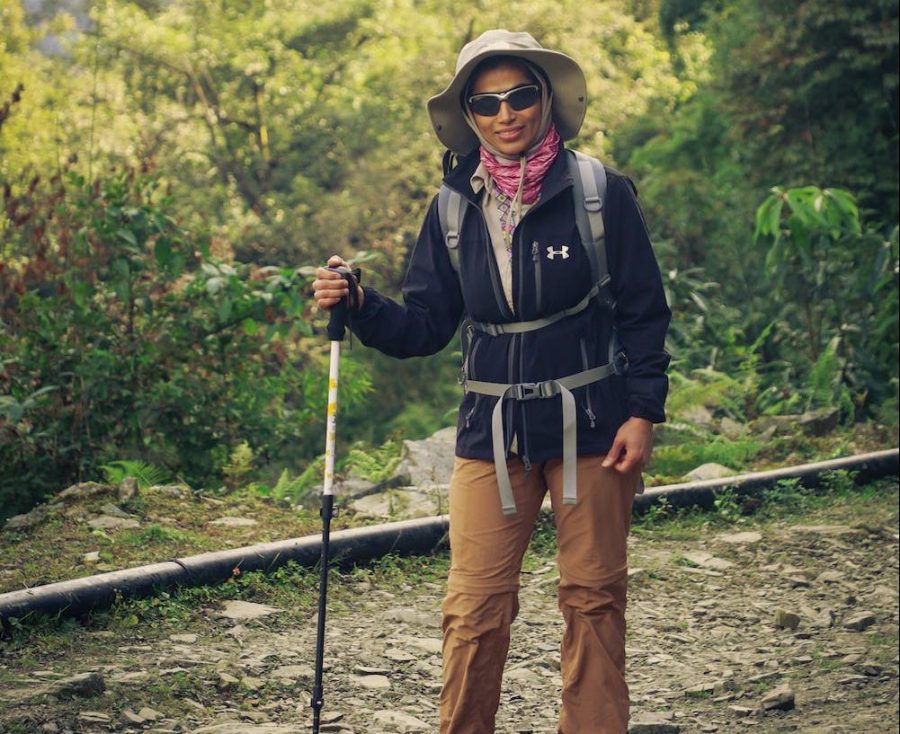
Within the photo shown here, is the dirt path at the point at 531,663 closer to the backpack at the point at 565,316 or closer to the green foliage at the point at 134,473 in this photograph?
the backpack at the point at 565,316

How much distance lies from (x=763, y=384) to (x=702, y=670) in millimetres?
7415

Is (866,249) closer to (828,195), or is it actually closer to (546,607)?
(828,195)

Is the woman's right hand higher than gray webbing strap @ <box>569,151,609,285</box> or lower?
lower

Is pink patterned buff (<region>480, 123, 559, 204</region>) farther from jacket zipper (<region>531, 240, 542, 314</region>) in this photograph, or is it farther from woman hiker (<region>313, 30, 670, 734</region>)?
jacket zipper (<region>531, 240, 542, 314</region>)

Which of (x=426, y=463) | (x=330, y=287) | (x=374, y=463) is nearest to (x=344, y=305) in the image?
(x=330, y=287)

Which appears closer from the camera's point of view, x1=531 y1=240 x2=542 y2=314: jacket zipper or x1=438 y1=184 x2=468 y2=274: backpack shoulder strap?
x1=531 y1=240 x2=542 y2=314: jacket zipper

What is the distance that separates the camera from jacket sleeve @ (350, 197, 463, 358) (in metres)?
4.39

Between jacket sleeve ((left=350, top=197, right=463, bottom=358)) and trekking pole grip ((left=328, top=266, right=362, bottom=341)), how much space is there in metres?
0.04

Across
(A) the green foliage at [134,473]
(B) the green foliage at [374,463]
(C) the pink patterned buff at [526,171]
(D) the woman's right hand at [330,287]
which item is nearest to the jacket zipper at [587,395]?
(C) the pink patterned buff at [526,171]

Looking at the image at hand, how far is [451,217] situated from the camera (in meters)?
4.35

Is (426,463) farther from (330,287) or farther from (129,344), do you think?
(330,287)

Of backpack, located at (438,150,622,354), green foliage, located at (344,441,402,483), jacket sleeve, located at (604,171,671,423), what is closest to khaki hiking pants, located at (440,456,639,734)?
jacket sleeve, located at (604,171,671,423)

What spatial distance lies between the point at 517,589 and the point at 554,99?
144cm

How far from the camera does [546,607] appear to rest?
6727 mm
